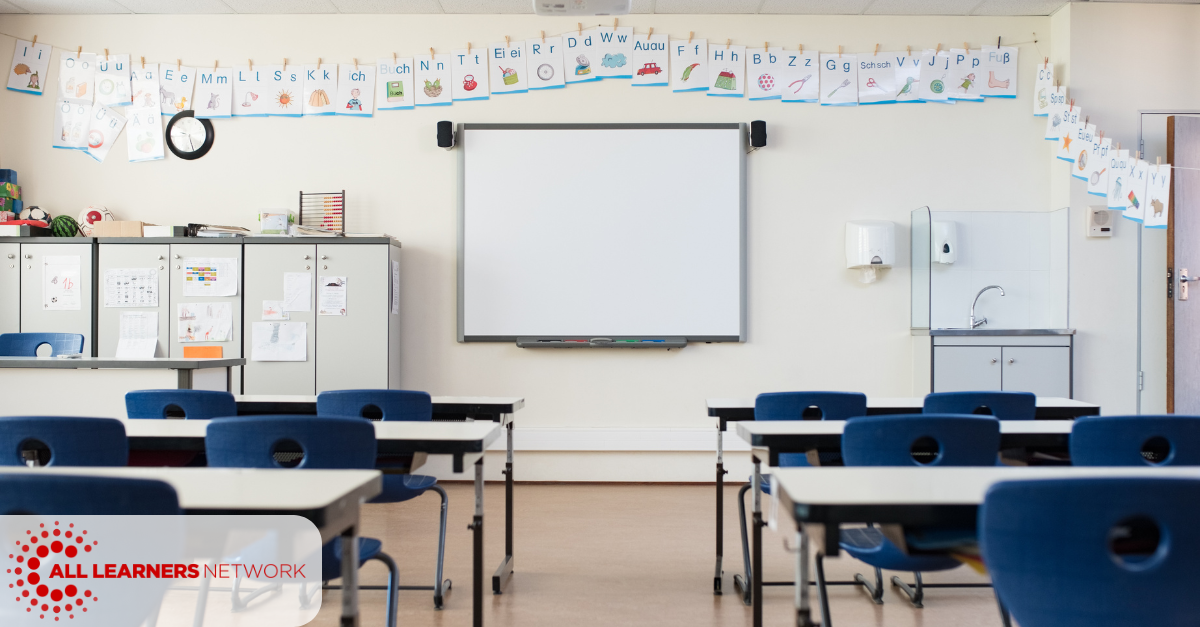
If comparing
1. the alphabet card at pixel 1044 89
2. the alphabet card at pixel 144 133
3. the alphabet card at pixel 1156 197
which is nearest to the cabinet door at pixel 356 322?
the alphabet card at pixel 144 133

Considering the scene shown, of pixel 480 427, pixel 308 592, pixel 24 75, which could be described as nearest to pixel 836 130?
pixel 480 427

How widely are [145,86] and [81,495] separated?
15.5 ft

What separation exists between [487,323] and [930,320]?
285 cm

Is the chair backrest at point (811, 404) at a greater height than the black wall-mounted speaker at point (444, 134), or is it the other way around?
the black wall-mounted speaker at point (444, 134)

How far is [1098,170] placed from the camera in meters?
4.43

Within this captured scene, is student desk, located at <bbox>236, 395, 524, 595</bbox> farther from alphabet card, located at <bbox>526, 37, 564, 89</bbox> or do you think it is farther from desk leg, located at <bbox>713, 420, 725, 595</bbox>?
alphabet card, located at <bbox>526, 37, 564, 89</bbox>

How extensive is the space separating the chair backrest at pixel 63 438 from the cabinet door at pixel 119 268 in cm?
294

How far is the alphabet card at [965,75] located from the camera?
4562 mm

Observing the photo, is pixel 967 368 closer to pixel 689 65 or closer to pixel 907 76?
pixel 907 76

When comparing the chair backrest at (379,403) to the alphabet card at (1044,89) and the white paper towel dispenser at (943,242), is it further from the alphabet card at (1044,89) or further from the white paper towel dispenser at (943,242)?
the alphabet card at (1044,89)

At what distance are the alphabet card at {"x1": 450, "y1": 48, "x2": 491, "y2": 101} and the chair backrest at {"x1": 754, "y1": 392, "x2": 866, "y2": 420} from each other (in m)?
3.11

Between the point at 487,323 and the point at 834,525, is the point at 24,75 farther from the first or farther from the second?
the point at 834,525

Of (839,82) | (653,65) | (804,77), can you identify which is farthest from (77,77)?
(839,82)

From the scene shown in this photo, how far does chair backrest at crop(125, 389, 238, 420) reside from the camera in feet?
7.54
